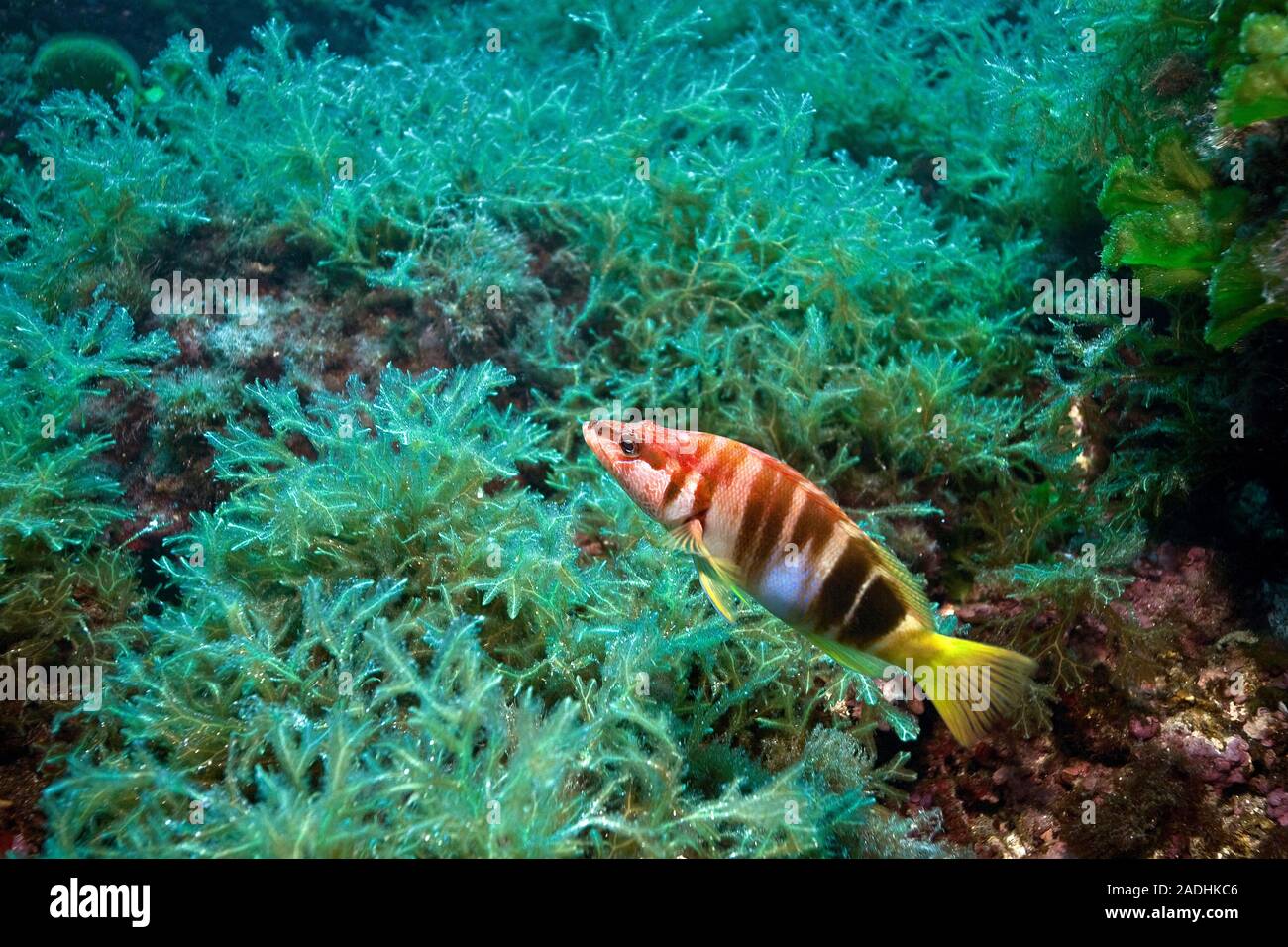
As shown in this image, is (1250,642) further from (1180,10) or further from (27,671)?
(27,671)

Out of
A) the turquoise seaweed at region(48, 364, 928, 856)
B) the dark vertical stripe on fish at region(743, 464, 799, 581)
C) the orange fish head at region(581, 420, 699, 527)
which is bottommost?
the turquoise seaweed at region(48, 364, 928, 856)

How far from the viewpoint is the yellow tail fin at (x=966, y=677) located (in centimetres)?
222

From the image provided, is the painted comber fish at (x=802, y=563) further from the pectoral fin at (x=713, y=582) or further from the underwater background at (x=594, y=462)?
the underwater background at (x=594, y=462)

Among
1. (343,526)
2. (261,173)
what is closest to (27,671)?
(343,526)

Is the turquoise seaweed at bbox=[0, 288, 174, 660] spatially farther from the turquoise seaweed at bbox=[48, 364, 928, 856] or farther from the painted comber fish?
the painted comber fish

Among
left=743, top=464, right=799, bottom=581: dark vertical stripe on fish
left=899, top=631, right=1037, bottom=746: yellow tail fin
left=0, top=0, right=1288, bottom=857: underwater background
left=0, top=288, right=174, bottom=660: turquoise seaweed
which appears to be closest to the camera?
left=899, top=631, right=1037, bottom=746: yellow tail fin

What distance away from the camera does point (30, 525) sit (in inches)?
146

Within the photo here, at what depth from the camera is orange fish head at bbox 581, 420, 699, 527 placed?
2.44 m

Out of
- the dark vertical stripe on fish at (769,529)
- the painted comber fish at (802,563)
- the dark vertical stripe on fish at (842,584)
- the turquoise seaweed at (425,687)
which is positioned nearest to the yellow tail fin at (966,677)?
the painted comber fish at (802,563)

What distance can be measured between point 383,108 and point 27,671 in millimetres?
5051

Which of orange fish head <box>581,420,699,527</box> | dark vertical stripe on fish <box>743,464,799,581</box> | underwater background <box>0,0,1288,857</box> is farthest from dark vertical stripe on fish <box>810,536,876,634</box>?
underwater background <box>0,0,1288,857</box>

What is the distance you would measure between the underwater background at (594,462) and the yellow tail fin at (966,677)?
0.86 meters

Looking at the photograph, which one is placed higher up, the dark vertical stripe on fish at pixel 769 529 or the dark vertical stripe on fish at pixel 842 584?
the dark vertical stripe on fish at pixel 769 529

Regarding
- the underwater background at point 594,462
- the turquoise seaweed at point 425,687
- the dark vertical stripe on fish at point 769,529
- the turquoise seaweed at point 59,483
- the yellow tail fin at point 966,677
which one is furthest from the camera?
the turquoise seaweed at point 59,483
